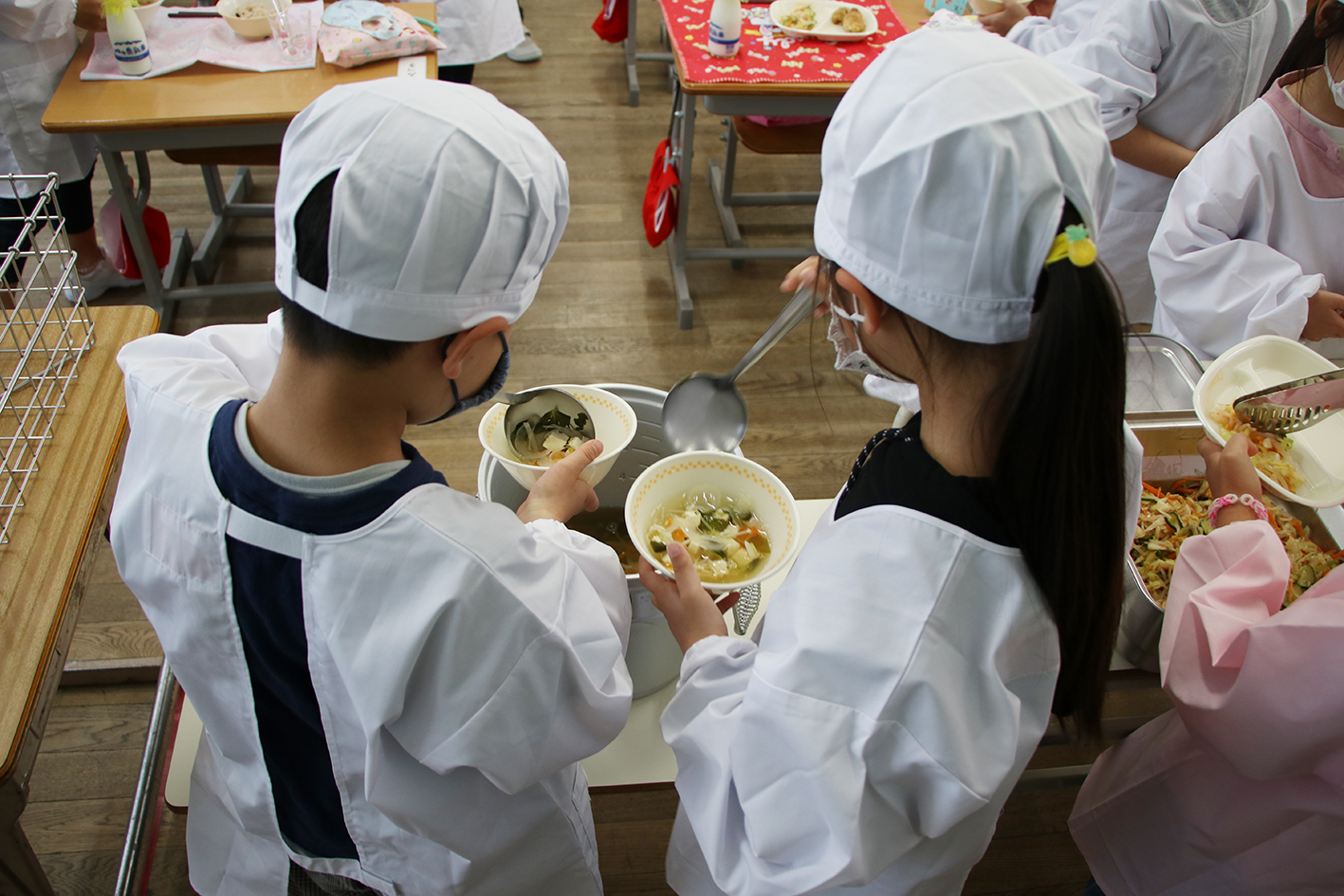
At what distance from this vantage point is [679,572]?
3.42ft

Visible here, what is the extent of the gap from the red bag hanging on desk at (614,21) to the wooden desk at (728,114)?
0.76 m

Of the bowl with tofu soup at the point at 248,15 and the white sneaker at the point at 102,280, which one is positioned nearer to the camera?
the bowl with tofu soup at the point at 248,15

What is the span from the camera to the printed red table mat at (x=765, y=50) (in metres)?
2.55

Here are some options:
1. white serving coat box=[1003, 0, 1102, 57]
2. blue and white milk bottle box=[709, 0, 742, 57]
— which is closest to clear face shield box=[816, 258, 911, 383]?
white serving coat box=[1003, 0, 1102, 57]

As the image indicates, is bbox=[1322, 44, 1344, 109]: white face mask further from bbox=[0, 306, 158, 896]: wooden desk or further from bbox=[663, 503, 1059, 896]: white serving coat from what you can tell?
bbox=[0, 306, 158, 896]: wooden desk

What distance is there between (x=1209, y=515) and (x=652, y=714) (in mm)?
876

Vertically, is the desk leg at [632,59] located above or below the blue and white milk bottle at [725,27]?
below

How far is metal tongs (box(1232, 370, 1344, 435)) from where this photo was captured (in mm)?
1243

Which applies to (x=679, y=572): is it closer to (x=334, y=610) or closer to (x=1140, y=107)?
(x=334, y=610)

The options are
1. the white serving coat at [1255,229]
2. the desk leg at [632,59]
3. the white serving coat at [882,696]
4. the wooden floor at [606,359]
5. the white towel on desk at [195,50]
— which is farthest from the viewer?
the desk leg at [632,59]

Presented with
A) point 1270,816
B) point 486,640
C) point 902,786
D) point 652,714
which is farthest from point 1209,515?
point 486,640

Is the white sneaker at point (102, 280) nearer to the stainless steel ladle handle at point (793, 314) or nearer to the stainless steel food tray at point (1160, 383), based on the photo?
the stainless steel ladle handle at point (793, 314)

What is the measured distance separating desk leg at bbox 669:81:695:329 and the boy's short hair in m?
2.24

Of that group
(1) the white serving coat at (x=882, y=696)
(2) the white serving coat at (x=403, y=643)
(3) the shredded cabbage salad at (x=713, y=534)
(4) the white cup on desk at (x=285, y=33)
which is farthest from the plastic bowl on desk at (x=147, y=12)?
(1) the white serving coat at (x=882, y=696)
